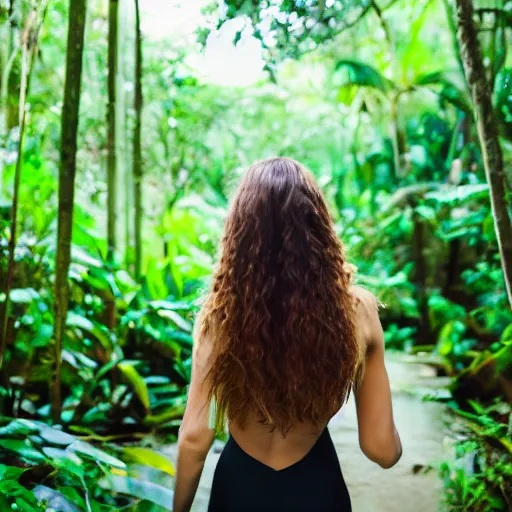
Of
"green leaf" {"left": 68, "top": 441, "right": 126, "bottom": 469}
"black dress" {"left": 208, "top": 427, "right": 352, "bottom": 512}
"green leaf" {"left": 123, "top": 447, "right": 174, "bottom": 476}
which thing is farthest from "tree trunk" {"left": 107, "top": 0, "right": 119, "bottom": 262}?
"black dress" {"left": 208, "top": 427, "right": 352, "bottom": 512}

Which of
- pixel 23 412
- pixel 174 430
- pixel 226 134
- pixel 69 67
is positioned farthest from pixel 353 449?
pixel 226 134

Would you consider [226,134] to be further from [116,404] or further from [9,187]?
[116,404]

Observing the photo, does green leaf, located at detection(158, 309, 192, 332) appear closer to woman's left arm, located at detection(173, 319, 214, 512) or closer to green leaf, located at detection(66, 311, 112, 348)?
green leaf, located at detection(66, 311, 112, 348)

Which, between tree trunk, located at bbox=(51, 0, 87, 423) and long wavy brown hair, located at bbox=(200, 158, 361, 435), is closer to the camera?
long wavy brown hair, located at bbox=(200, 158, 361, 435)

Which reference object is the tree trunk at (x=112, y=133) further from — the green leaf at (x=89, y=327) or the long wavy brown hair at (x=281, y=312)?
the long wavy brown hair at (x=281, y=312)

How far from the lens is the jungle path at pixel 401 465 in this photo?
254 cm

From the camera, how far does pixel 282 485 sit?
130cm

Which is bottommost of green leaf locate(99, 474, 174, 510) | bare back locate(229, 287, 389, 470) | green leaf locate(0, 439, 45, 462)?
green leaf locate(99, 474, 174, 510)

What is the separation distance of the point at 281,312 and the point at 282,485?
41 cm

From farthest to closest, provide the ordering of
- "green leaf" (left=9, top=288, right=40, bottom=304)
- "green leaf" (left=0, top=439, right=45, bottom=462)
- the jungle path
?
"green leaf" (left=9, top=288, right=40, bottom=304)
the jungle path
"green leaf" (left=0, top=439, right=45, bottom=462)

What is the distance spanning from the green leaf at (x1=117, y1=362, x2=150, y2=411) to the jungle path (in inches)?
12.2

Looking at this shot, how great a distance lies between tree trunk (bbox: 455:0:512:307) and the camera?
211 cm

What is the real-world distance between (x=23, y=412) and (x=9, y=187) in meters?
1.42

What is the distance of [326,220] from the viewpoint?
134cm
